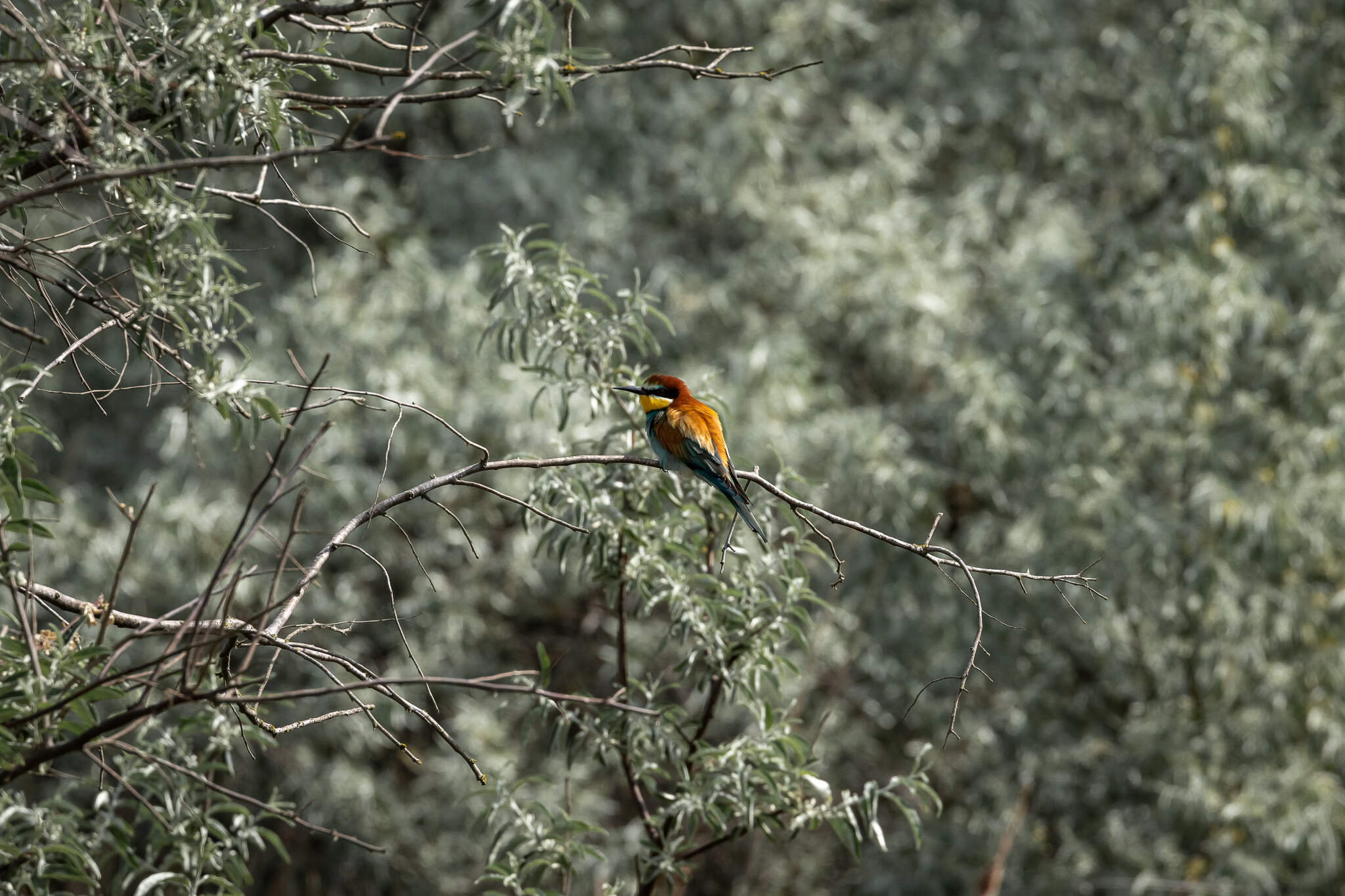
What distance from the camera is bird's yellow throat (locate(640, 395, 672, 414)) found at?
3.54m

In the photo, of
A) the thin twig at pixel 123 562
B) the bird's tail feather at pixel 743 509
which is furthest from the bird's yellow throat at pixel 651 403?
the thin twig at pixel 123 562

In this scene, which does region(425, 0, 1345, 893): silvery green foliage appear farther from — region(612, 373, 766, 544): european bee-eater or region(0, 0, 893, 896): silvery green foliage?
region(0, 0, 893, 896): silvery green foliage

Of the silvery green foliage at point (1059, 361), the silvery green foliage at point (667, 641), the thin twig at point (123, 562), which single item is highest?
the thin twig at point (123, 562)

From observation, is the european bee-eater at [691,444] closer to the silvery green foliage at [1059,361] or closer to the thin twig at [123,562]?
the thin twig at [123,562]

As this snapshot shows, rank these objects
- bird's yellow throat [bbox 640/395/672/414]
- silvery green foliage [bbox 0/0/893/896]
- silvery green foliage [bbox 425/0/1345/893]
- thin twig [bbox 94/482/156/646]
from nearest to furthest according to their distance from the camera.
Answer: thin twig [bbox 94/482/156/646] < silvery green foliage [bbox 0/0/893/896] < bird's yellow throat [bbox 640/395/672/414] < silvery green foliage [bbox 425/0/1345/893]

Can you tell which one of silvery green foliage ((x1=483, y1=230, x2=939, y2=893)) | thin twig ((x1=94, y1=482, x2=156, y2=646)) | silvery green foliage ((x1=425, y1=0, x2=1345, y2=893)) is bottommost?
silvery green foliage ((x1=425, y1=0, x2=1345, y2=893))

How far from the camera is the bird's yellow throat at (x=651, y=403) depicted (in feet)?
11.6

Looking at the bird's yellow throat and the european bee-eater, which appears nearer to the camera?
the european bee-eater

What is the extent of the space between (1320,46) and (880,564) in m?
3.92

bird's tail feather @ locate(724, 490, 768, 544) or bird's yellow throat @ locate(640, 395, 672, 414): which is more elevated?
bird's yellow throat @ locate(640, 395, 672, 414)


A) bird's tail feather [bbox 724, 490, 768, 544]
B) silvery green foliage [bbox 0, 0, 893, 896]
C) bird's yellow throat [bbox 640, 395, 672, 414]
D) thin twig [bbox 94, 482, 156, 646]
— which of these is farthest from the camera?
bird's yellow throat [bbox 640, 395, 672, 414]

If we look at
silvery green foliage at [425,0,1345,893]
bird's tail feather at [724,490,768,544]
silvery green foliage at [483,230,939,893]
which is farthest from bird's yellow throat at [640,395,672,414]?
silvery green foliage at [425,0,1345,893]

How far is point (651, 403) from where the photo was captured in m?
3.58

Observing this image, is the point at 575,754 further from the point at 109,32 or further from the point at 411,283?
the point at 411,283
